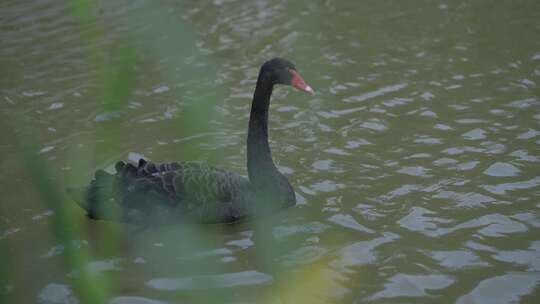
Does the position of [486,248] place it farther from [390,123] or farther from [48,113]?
[48,113]

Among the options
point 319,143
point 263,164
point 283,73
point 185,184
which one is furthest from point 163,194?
point 319,143

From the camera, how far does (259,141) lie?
4.71 metres

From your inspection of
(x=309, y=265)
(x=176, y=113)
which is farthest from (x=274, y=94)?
(x=309, y=265)

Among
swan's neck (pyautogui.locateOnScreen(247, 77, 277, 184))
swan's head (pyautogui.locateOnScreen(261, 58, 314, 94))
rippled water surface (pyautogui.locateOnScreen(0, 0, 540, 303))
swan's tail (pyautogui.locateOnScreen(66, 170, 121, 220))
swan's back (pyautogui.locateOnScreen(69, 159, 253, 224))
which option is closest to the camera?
rippled water surface (pyautogui.locateOnScreen(0, 0, 540, 303))

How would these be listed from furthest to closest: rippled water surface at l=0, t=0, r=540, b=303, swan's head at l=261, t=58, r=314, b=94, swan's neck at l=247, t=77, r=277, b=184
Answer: swan's neck at l=247, t=77, r=277, b=184, swan's head at l=261, t=58, r=314, b=94, rippled water surface at l=0, t=0, r=540, b=303

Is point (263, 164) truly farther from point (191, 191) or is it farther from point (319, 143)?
point (319, 143)

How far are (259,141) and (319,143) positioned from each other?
1072 millimetres

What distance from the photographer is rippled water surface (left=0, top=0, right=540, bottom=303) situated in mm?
3711

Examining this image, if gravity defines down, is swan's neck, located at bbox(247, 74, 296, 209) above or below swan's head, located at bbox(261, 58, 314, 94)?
below

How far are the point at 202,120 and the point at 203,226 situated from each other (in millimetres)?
3371

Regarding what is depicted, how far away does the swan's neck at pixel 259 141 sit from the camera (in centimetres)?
464

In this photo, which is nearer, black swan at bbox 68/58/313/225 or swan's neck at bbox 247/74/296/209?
black swan at bbox 68/58/313/225

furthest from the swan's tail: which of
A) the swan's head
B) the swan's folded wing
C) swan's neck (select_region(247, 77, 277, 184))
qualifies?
the swan's head

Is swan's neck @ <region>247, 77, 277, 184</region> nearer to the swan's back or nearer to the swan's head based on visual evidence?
the swan's head
